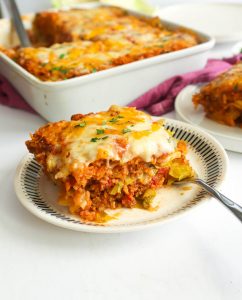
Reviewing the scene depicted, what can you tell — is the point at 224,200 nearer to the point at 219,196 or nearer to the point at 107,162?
the point at 219,196

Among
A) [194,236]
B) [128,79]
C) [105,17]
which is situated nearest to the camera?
[194,236]

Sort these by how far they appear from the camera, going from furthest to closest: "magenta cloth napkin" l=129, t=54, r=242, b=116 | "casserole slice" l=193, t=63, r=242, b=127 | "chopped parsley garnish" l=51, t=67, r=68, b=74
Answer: "magenta cloth napkin" l=129, t=54, r=242, b=116 → "chopped parsley garnish" l=51, t=67, r=68, b=74 → "casserole slice" l=193, t=63, r=242, b=127

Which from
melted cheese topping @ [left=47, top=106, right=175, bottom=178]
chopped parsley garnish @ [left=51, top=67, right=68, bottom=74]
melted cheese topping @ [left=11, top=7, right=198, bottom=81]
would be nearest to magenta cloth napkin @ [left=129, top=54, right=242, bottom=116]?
melted cheese topping @ [left=11, top=7, right=198, bottom=81]

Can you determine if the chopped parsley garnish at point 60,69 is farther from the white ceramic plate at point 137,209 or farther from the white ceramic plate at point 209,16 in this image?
the white ceramic plate at point 209,16

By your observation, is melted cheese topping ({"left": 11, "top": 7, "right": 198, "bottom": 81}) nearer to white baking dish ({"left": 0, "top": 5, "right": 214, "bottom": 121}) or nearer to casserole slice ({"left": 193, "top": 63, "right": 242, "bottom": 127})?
white baking dish ({"left": 0, "top": 5, "right": 214, "bottom": 121})

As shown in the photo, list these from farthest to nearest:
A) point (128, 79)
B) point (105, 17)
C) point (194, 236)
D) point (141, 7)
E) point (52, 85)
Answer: point (141, 7), point (105, 17), point (128, 79), point (52, 85), point (194, 236)

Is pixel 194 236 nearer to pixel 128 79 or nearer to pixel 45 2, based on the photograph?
pixel 128 79

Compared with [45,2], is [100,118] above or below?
above

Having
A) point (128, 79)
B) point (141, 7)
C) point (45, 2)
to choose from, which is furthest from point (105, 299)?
point (45, 2)
